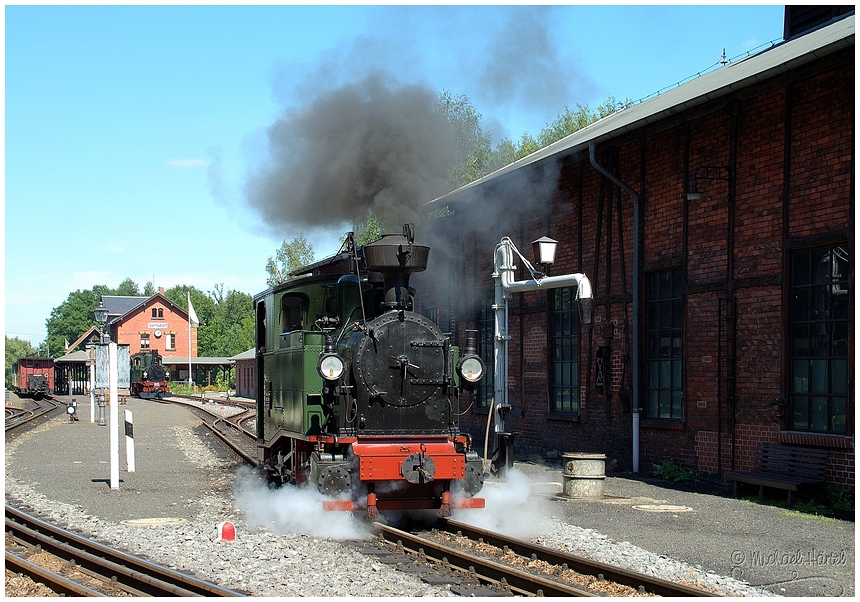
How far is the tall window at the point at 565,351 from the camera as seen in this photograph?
56.2ft

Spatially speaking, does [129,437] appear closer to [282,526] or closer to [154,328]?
[282,526]

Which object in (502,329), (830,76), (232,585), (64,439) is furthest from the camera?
(64,439)

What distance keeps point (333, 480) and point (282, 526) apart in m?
0.95

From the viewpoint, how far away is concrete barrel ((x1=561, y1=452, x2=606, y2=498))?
480 inches

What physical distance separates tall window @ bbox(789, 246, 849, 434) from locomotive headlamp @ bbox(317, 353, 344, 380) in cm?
612

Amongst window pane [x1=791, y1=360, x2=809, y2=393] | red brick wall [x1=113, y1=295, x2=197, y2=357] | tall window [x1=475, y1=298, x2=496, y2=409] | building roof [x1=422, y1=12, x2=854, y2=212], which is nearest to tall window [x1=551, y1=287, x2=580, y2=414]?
tall window [x1=475, y1=298, x2=496, y2=409]

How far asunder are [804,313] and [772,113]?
2.70 meters

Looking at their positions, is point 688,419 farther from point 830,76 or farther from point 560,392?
point 830,76

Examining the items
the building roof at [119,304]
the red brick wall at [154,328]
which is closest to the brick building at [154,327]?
the red brick wall at [154,328]

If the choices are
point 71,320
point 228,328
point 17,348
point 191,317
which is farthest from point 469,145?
point 17,348

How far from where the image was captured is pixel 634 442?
1501 cm

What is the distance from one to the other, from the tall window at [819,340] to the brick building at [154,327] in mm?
74967

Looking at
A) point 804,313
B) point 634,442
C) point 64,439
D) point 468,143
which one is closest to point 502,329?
point 634,442

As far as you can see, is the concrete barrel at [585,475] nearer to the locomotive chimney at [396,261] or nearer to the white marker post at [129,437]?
the locomotive chimney at [396,261]
